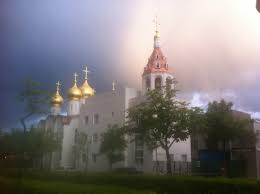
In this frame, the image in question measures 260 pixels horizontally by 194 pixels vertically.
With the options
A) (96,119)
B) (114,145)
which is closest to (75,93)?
(96,119)

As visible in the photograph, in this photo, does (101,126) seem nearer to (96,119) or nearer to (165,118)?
(96,119)

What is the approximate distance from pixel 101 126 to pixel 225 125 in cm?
1469

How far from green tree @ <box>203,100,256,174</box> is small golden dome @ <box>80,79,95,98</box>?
19310 millimetres

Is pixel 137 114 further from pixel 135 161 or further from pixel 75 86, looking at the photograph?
pixel 75 86

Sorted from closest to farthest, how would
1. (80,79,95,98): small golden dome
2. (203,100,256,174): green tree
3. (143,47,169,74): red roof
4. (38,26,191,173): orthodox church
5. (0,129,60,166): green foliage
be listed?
(203,100,256,174): green tree < (0,129,60,166): green foliage < (38,26,191,173): orthodox church < (143,47,169,74): red roof < (80,79,95,98): small golden dome

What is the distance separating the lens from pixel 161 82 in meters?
37.6

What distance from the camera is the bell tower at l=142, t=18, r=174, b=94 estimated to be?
3762cm

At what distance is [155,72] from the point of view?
3766 centimetres

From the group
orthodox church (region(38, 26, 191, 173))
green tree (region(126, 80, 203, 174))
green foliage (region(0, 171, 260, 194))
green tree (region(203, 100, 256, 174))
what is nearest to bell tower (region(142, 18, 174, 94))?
orthodox church (region(38, 26, 191, 173))

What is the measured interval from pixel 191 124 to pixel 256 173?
1092 centimetres

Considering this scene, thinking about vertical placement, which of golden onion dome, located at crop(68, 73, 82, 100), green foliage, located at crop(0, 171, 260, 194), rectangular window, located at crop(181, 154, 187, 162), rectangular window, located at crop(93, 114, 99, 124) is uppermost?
golden onion dome, located at crop(68, 73, 82, 100)

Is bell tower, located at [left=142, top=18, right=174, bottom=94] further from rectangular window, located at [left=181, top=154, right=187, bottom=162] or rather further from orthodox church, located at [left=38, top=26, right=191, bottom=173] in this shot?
rectangular window, located at [left=181, top=154, right=187, bottom=162]

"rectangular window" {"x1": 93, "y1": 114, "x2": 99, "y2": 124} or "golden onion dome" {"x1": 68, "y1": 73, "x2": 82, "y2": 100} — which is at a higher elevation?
"golden onion dome" {"x1": 68, "y1": 73, "x2": 82, "y2": 100}

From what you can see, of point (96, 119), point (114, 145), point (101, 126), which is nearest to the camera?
point (114, 145)
